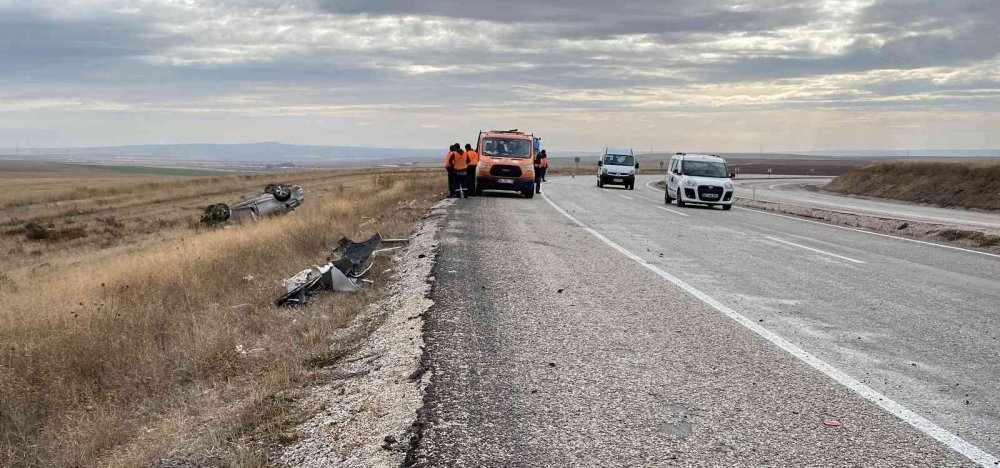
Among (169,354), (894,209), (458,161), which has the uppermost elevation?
(458,161)

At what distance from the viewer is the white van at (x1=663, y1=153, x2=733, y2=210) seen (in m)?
25.3

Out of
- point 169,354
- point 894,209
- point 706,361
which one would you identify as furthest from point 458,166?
point 706,361

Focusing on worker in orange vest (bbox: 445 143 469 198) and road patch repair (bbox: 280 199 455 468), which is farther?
worker in orange vest (bbox: 445 143 469 198)

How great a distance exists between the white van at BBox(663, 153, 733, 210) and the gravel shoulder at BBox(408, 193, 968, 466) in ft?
56.9

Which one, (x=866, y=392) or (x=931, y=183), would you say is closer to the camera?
(x=866, y=392)

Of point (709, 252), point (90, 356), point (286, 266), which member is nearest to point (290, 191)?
point (286, 266)

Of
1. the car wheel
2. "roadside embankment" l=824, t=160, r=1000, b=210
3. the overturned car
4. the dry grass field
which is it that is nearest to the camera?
the dry grass field

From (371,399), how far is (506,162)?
2197cm

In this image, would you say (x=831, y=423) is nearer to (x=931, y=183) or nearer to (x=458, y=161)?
(x=458, y=161)

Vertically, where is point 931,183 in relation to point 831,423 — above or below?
below

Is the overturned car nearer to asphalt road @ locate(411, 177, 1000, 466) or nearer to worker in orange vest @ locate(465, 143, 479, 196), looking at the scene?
worker in orange vest @ locate(465, 143, 479, 196)

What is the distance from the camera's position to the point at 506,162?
26641 mm

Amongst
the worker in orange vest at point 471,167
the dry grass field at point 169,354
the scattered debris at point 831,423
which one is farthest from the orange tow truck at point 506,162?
the scattered debris at point 831,423

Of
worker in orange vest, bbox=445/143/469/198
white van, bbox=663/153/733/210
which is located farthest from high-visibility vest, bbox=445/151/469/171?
white van, bbox=663/153/733/210
